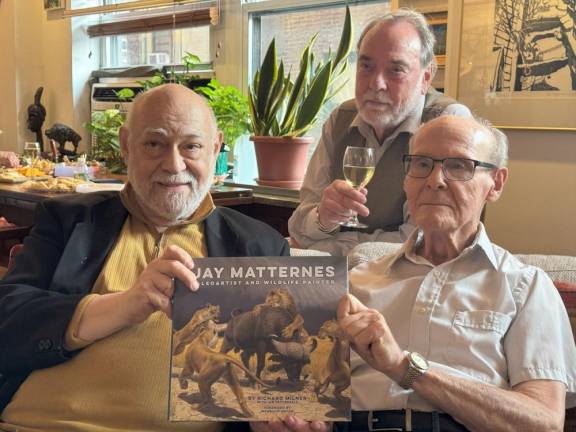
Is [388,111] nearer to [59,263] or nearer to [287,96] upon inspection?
[59,263]

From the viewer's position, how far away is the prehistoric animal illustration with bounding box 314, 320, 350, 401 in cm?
124

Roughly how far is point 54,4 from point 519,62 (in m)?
5.04

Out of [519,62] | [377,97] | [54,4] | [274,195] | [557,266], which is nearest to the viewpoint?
[557,266]

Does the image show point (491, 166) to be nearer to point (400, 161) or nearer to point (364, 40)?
point (400, 161)

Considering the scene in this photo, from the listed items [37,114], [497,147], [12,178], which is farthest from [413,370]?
[37,114]

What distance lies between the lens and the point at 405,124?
2.28 metres

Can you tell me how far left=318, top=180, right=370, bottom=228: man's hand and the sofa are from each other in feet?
0.36

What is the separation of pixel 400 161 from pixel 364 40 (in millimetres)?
427

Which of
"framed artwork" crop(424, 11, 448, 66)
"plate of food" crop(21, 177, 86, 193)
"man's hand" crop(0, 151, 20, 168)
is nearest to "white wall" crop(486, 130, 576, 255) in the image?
"framed artwork" crop(424, 11, 448, 66)

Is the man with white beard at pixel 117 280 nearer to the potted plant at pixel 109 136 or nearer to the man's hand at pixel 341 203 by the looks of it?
the man's hand at pixel 341 203

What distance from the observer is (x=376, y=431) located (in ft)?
4.72

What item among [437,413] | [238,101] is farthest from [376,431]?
[238,101]

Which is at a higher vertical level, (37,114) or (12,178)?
(37,114)

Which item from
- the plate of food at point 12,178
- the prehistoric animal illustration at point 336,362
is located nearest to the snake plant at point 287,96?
the plate of food at point 12,178
